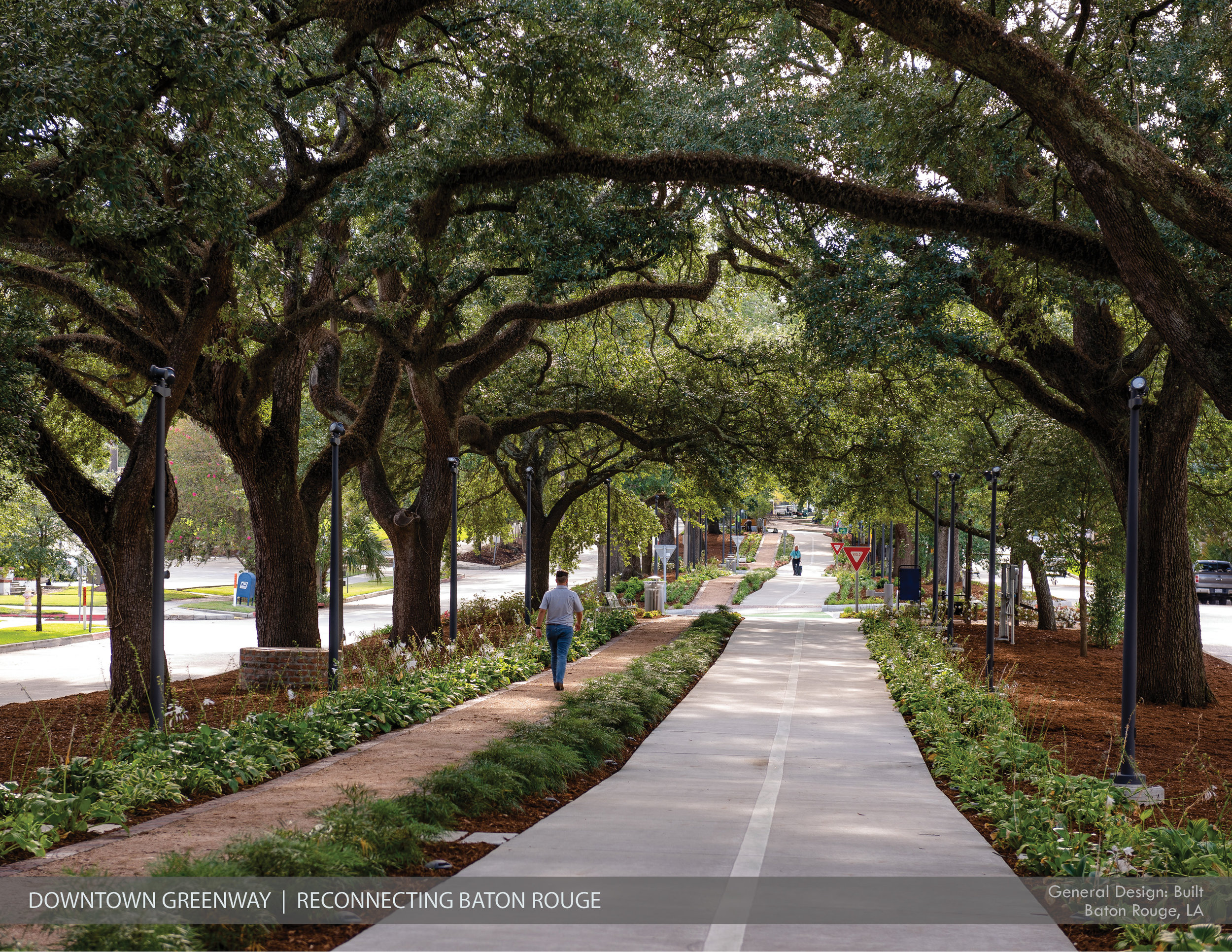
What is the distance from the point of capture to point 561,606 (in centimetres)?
1468

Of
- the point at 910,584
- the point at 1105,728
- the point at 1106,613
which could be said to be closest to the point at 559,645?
the point at 1105,728

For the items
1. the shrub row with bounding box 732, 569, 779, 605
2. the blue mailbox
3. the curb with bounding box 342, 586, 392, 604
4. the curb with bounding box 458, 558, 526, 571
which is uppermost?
the blue mailbox

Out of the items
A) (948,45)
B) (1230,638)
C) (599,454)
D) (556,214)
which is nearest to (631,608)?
(599,454)

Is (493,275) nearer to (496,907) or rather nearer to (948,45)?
(948,45)

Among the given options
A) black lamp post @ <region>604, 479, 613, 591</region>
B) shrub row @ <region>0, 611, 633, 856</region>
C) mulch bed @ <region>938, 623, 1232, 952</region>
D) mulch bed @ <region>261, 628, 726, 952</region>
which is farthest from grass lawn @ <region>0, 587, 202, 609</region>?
mulch bed @ <region>261, 628, 726, 952</region>

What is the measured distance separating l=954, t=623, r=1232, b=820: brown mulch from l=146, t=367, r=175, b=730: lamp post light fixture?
338 inches

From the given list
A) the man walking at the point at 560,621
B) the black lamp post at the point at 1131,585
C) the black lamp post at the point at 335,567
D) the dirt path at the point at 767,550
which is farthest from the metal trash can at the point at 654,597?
the dirt path at the point at 767,550

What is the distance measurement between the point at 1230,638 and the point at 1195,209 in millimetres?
25254

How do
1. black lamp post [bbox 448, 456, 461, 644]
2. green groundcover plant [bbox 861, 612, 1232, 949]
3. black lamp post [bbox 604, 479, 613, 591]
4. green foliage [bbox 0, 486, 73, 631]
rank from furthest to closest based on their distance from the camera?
black lamp post [bbox 604, 479, 613, 591]
green foliage [bbox 0, 486, 73, 631]
black lamp post [bbox 448, 456, 461, 644]
green groundcover plant [bbox 861, 612, 1232, 949]

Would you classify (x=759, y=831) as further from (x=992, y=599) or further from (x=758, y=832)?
(x=992, y=599)

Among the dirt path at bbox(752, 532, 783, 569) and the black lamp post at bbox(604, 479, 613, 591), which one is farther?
the dirt path at bbox(752, 532, 783, 569)

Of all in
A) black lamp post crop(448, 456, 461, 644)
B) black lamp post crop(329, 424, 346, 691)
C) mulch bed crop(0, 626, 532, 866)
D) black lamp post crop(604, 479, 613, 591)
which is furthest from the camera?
black lamp post crop(604, 479, 613, 591)
